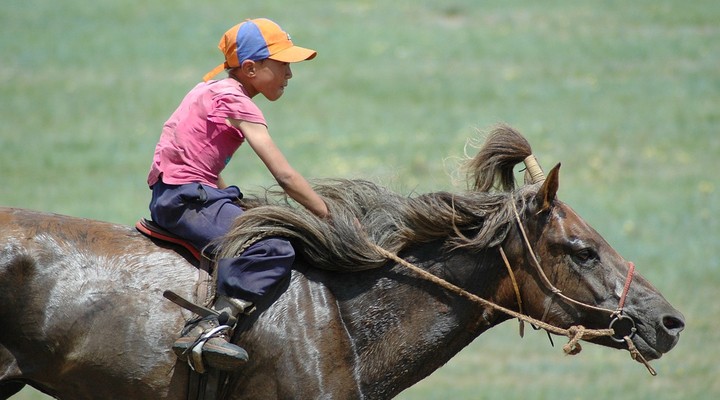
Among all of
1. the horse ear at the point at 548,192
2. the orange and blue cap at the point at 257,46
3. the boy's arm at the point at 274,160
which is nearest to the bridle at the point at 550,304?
the horse ear at the point at 548,192

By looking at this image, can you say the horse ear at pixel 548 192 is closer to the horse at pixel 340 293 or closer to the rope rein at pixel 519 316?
the horse at pixel 340 293

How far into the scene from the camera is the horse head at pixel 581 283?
A: 4.98 m

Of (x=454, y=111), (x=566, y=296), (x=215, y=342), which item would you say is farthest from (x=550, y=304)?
(x=454, y=111)

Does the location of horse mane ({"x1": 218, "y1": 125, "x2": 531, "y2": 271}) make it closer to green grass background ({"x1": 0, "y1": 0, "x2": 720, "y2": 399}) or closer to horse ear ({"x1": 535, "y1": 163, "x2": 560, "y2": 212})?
horse ear ({"x1": 535, "y1": 163, "x2": 560, "y2": 212})

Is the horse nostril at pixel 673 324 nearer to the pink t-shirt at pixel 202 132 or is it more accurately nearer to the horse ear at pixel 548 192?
the horse ear at pixel 548 192

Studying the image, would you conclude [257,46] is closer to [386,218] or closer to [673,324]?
[386,218]

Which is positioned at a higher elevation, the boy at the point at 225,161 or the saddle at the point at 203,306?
the boy at the point at 225,161

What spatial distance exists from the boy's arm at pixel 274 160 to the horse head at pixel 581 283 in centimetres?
104

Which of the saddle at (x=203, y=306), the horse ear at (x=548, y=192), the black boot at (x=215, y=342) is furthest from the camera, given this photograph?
the horse ear at (x=548, y=192)

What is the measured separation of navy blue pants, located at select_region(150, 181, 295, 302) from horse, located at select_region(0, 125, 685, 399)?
0.31ft

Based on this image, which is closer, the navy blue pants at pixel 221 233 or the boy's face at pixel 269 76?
the navy blue pants at pixel 221 233

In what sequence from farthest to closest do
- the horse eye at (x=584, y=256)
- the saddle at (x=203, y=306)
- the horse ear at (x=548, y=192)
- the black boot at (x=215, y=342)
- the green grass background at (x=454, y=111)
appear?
the green grass background at (x=454, y=111) → the horse eye at (x=584, y=256) → the horse ear at (x=548, y=192) → the saddle at (x=203, y=306) → the black boot at (x=215, y=342)

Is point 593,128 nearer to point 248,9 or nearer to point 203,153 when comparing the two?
point 248,9

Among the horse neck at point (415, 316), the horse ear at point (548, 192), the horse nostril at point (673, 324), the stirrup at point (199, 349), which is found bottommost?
the stirrup at point (199, 349)
